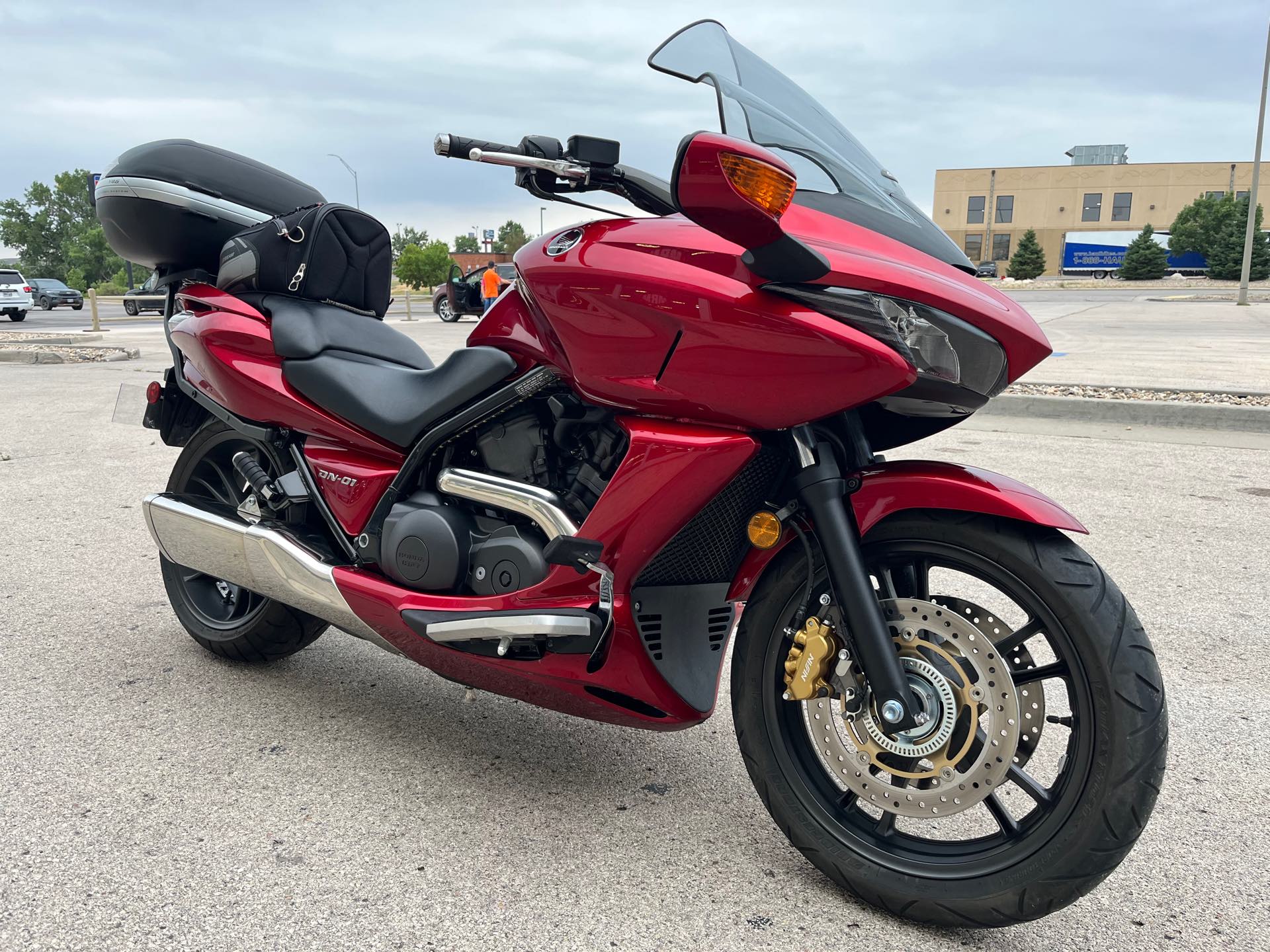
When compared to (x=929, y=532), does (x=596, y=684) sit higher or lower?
lower

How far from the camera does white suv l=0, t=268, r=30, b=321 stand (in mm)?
29297

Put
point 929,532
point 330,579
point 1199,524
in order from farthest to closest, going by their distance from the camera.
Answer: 1. point 1199,524
2. point 330,579
3. point 929,532

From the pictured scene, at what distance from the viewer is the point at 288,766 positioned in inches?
103

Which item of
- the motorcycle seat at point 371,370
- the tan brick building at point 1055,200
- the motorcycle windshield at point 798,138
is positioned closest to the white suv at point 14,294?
the motorcycle seat at point 371,370

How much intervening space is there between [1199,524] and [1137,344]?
413 inches

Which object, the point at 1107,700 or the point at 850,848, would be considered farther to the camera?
the point at 850,848

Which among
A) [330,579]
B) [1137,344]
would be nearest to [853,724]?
[330,579]

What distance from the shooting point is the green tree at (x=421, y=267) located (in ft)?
195

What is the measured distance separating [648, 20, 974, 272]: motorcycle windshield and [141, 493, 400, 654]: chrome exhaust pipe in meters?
1.53

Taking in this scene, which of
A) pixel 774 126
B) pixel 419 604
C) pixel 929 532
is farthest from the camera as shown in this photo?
pixel 419 604

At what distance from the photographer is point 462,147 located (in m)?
2.19

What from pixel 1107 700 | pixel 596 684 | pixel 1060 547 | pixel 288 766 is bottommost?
pixel 288 766

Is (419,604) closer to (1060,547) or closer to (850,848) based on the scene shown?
(850,848)

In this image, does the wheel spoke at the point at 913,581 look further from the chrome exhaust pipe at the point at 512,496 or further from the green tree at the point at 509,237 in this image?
the green tree at the point at 509,237
